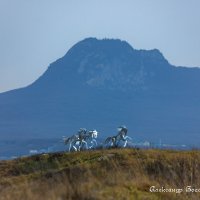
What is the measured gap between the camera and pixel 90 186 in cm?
1428

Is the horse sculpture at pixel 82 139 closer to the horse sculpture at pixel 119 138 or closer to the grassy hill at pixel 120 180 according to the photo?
the horse sculpture at pixel 119 138

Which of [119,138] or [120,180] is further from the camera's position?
[119,138]

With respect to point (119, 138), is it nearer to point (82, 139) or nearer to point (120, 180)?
point (82, 139)

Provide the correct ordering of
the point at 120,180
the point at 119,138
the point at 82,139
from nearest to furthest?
the point at 120,180, the point at 119,138, the point at 82,139

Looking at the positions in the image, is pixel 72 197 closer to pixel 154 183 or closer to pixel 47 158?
pixel 154 183

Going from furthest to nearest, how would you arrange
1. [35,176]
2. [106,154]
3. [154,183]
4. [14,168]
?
1. [14,168]
2. [106,154]
3. [35,176]
4. [154,183]

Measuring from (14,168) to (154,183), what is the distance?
1505cm

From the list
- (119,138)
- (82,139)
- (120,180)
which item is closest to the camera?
(120,180)

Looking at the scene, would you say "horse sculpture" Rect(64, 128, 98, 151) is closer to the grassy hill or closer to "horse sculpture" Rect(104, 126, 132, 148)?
"horse sculpture" Rect(104, 126, 132, 148)

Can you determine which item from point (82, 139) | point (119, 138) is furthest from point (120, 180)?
point (82, 139)

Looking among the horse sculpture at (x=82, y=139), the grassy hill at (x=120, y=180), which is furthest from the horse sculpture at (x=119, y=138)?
the grassy hill at (x=120, y=180)

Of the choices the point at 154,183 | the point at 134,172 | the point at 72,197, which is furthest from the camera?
the point at 134,172

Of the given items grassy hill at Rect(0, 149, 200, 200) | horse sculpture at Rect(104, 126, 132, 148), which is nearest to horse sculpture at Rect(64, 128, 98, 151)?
horse sculpture at Rect(104, 126, 132, 148)

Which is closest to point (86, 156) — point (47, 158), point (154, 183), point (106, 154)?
point (106, 154)
